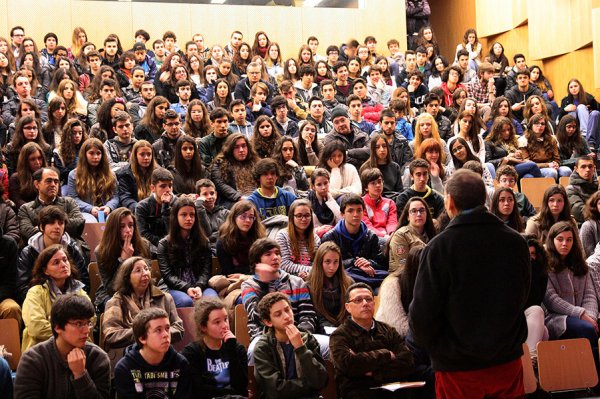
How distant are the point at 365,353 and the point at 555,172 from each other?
4.41 meters

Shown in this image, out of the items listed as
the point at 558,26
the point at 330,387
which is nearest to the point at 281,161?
the point at 330,387

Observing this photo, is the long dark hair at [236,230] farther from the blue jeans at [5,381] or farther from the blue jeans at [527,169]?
the blue jeans at [527,169]

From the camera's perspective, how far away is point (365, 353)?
14.7 feet

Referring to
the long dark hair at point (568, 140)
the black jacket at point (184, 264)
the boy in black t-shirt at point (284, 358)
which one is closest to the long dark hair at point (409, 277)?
the boy in black t-shirt at point (284, 358)

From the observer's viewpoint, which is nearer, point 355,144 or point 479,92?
point 355,144

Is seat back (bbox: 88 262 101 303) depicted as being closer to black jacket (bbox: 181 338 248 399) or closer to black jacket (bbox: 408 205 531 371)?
black jacket (bbox: 181 338 248 399)

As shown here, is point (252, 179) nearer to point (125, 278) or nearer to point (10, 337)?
point (125, 278)

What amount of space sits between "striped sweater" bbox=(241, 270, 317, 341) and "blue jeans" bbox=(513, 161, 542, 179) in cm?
361

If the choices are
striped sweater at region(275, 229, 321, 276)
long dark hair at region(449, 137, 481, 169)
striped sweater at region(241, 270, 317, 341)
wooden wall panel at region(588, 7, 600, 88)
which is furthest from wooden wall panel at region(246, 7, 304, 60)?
striped sweater at region(241, 270, 317, 341)

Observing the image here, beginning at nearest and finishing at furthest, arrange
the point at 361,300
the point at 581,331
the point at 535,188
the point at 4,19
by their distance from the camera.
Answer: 1. the point at 361,300
2. the point at 581,331
3. the point at 535,188
4. the point at 4,19

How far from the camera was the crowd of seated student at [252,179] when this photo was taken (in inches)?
201

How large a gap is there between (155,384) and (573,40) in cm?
954

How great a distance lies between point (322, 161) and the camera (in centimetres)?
721

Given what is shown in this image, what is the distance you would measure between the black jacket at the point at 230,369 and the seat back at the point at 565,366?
1.69 meters
